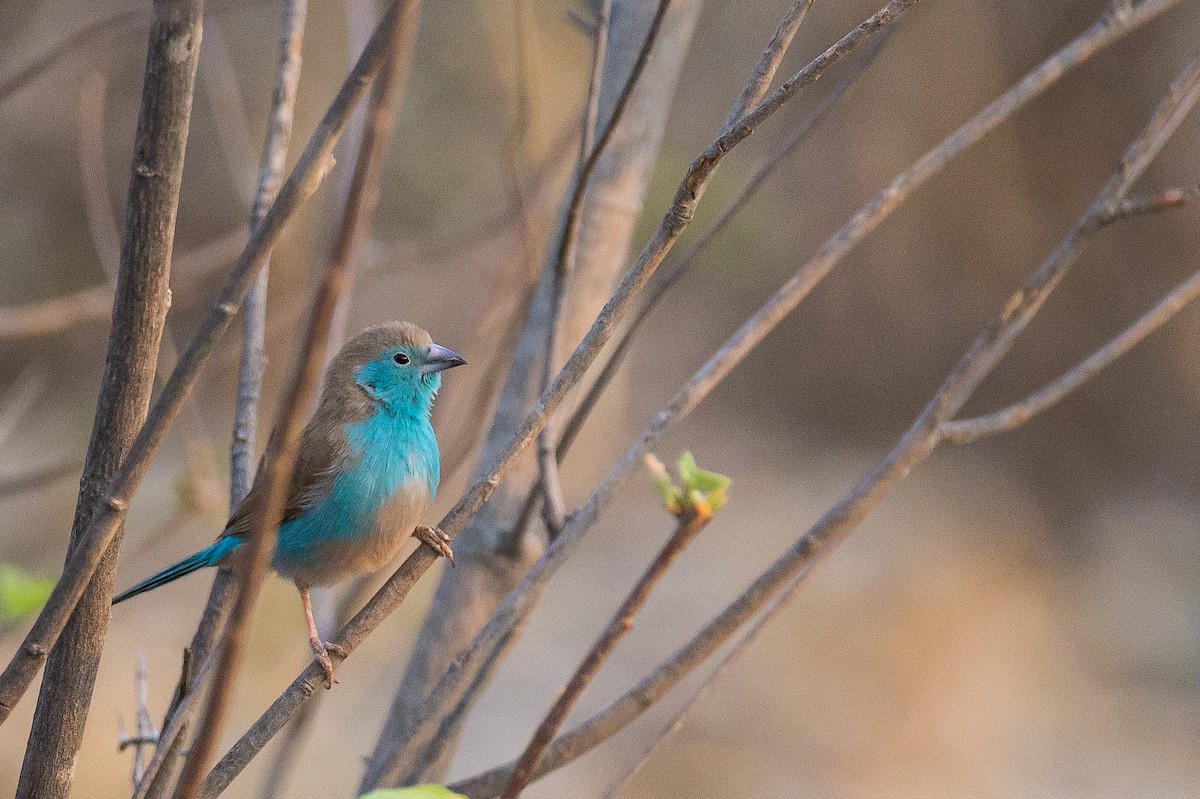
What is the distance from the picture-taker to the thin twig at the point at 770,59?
1.25 meters

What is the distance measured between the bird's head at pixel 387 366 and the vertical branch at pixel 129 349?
0.92m

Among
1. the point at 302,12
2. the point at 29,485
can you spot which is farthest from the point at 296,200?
the point at 29,485

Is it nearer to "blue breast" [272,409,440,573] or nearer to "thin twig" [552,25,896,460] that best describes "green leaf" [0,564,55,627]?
"blue breast" [272,409,440,573]

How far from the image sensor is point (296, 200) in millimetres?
973

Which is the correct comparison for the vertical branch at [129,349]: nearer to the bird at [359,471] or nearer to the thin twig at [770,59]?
the thin twig at [770,59]

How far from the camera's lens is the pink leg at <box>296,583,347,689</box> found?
1402 mm

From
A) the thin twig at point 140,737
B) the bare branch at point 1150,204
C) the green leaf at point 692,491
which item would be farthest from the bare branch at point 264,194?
the bare branch at point 1150,204

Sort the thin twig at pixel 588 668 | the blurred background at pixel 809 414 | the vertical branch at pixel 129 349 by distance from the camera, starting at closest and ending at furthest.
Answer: the thin twig at pixel 588 668
the vertical branch at pixel 129 349
the blurred background at pixel 809 414

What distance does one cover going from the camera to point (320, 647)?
1.86 metres

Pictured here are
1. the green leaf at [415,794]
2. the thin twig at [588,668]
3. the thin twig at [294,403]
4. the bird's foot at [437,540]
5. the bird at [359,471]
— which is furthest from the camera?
the bird at [359,471]

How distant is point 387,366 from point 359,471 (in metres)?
0.23

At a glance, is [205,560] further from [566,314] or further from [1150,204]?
[1150,204]

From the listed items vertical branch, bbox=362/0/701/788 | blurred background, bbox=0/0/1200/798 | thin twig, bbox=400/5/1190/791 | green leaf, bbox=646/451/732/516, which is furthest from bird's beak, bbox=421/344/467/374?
blurred background, bbox=0/0/1200/798

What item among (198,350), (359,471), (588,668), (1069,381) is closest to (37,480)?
(359,471)
